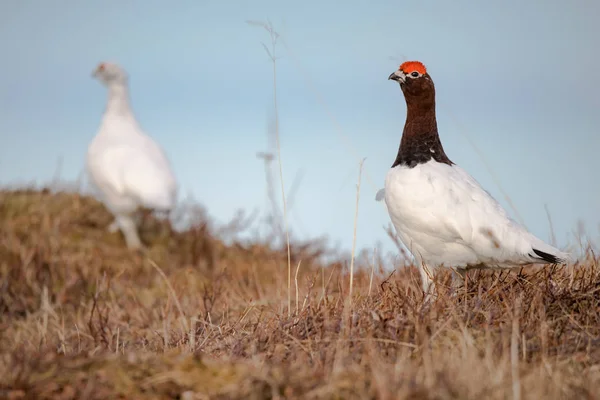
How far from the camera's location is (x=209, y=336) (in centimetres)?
314

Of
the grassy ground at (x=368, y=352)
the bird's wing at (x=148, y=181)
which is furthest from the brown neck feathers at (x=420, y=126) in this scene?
the bird's wing at (x=148, y=181)

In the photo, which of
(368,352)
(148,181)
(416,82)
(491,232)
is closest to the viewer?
(368,352)

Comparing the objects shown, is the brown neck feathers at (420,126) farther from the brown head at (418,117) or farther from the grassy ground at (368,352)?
the grassy ground at (368,352)

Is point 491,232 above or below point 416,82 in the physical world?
below

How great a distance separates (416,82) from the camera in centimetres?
362

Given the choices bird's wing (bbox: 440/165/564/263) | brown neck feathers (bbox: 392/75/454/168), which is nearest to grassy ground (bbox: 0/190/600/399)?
bird's wing (bbox: 440/165/564/263)

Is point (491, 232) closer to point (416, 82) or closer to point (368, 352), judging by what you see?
point (416, 82)

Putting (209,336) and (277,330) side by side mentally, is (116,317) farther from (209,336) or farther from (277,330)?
(277,330)

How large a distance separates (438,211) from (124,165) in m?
4.93

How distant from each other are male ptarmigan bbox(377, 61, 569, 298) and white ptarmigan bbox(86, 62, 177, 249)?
4293 millimetres

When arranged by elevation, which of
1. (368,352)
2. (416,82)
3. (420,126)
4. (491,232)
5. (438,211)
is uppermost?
(416,82)

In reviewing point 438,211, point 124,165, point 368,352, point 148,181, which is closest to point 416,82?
point 438,211

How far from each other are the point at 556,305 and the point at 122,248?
5803mm

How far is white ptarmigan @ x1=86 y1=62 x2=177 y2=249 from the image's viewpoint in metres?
7.43
